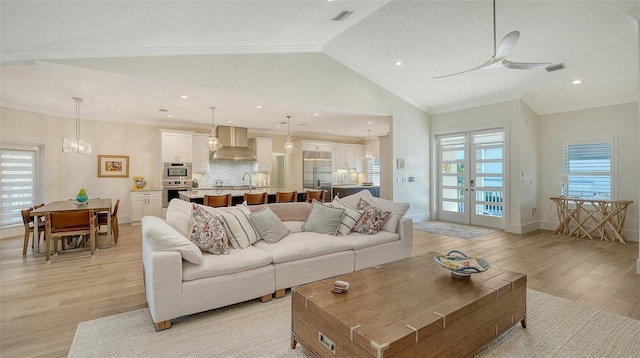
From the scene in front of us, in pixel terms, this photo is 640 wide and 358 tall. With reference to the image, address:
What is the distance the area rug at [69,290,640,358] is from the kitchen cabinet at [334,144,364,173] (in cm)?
789

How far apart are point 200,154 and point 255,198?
324 centimetres

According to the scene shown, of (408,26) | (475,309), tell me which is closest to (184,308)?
(475,309)

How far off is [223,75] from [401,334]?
4.27 meters

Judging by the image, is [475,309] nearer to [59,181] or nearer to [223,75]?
[223,75]

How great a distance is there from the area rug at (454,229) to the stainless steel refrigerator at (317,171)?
133 inches

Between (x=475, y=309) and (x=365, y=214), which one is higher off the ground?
(x=365, y=214)

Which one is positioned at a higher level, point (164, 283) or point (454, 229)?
point (164, 283)

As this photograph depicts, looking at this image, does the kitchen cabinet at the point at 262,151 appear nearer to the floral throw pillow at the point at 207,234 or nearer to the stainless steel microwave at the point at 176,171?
the stainless steel microwave at the point at 176,171

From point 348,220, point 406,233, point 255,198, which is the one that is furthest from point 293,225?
point 255,198

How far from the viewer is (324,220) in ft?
12.6

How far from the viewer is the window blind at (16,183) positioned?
5.70 metres

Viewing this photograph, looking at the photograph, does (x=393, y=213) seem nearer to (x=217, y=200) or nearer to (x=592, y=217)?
(x=217, y=200)

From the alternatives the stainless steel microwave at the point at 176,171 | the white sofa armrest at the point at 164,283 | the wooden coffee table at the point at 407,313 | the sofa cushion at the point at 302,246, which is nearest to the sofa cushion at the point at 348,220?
the sofa cushion at the point at 302,246

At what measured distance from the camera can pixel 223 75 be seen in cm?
452
